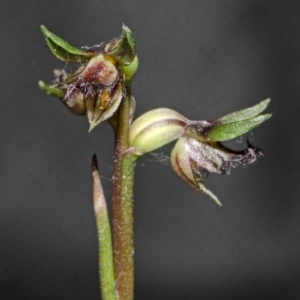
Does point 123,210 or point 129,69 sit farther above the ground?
point 129,69

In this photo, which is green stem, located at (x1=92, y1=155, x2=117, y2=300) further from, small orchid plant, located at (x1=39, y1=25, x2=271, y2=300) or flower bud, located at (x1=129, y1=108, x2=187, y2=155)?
flower bud, located at (x1=129, y1=108, x2=187, y2=155)

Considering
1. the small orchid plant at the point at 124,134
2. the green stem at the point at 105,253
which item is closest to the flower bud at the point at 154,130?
the small orchid plant at the point at 124,134

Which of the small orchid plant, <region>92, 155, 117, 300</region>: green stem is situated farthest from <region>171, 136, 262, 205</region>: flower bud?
<region>92, 155, 117, 300</region>: green stem

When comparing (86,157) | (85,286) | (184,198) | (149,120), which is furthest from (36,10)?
(149,120)

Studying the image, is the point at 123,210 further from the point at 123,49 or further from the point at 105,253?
the point at 123,49

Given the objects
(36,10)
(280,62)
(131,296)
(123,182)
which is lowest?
(131,296)

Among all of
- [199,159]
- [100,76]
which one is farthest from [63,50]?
[199,159]

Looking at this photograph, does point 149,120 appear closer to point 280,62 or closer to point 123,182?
point 123,182
